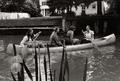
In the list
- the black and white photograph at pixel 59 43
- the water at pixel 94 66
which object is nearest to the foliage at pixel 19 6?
the black and white photograph at pixel 59 43

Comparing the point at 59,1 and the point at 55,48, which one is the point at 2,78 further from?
the point at 59,1

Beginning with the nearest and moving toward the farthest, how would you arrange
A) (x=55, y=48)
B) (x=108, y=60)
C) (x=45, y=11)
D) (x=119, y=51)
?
(x=108, y=60), (x=55, y=48), (x=119, y=51), (x=45, y=11)

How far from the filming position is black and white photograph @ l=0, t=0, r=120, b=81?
2.38m

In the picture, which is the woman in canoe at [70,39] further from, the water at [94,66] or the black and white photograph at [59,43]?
the water at [94,66]

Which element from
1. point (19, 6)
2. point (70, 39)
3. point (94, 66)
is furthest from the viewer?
point (19, 6)

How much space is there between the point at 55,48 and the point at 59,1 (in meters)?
22.8

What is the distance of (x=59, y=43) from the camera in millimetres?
20594

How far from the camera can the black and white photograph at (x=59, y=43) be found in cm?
238

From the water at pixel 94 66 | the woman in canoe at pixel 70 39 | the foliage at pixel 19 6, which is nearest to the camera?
the water at pixel 94 66

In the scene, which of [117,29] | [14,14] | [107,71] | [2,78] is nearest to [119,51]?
[107,71]

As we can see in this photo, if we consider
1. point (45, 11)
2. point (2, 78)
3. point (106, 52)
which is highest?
point (2, 78)

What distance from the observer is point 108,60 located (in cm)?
1750

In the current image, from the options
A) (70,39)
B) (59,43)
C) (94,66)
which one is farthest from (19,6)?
(94,66)

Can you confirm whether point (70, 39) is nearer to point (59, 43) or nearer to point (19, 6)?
point (59, 43)
